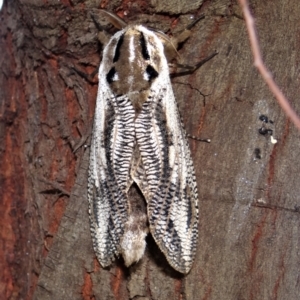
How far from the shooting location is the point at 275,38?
2.21 metres

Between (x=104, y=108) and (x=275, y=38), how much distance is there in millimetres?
666

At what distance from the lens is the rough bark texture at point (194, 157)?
6.97 feet

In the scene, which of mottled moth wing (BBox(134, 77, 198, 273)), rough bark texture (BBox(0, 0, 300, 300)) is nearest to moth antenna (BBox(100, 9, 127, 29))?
rough bark texture (BBox(0, 0, 300, 300))

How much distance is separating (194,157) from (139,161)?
0.20m

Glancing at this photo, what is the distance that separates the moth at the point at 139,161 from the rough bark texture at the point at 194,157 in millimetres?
52

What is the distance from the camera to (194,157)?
2.25 m

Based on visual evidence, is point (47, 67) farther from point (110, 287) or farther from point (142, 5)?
point (110, 287)

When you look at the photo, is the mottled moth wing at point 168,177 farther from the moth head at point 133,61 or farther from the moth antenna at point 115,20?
the moth antenna at point 115,20

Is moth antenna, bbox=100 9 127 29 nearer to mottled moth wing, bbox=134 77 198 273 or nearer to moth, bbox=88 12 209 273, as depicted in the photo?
moth, bbox=88 12 209 273

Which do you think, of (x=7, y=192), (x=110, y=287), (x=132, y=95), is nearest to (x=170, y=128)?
(x=132, y=95)

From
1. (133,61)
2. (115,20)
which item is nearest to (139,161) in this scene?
(133,61)

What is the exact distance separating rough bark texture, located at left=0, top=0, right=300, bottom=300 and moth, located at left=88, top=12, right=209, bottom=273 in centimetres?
5

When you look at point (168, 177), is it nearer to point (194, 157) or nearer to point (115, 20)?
point (194, 157)

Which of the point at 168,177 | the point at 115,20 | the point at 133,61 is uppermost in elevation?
the point at 115,20
